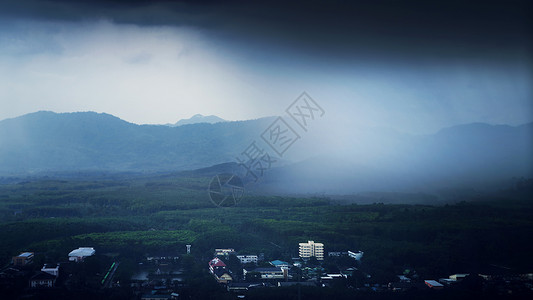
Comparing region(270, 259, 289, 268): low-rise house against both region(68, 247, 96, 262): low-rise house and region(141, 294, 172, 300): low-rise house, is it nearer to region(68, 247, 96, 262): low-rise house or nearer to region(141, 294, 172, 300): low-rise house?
region(141, 294, 172, 300): low-rise house

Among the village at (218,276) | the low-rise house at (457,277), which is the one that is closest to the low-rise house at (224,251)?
the village at (218,276)

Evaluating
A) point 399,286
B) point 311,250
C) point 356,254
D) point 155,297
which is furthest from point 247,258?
point 399,286

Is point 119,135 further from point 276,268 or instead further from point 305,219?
point 276,268

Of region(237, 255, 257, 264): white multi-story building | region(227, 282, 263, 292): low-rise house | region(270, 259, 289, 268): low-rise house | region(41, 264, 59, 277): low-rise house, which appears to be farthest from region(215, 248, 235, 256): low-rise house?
region(41, 264, 59, 277): low-rise house

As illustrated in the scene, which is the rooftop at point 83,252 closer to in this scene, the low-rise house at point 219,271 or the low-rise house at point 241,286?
the low-rise house at point 219,271

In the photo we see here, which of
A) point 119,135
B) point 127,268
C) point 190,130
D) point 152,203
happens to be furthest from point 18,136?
point 127,268

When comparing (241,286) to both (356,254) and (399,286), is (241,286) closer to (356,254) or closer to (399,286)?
(399,286)

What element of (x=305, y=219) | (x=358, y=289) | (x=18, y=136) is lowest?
(x=358, y=289)

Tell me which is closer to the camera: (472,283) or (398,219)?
(472,283)
